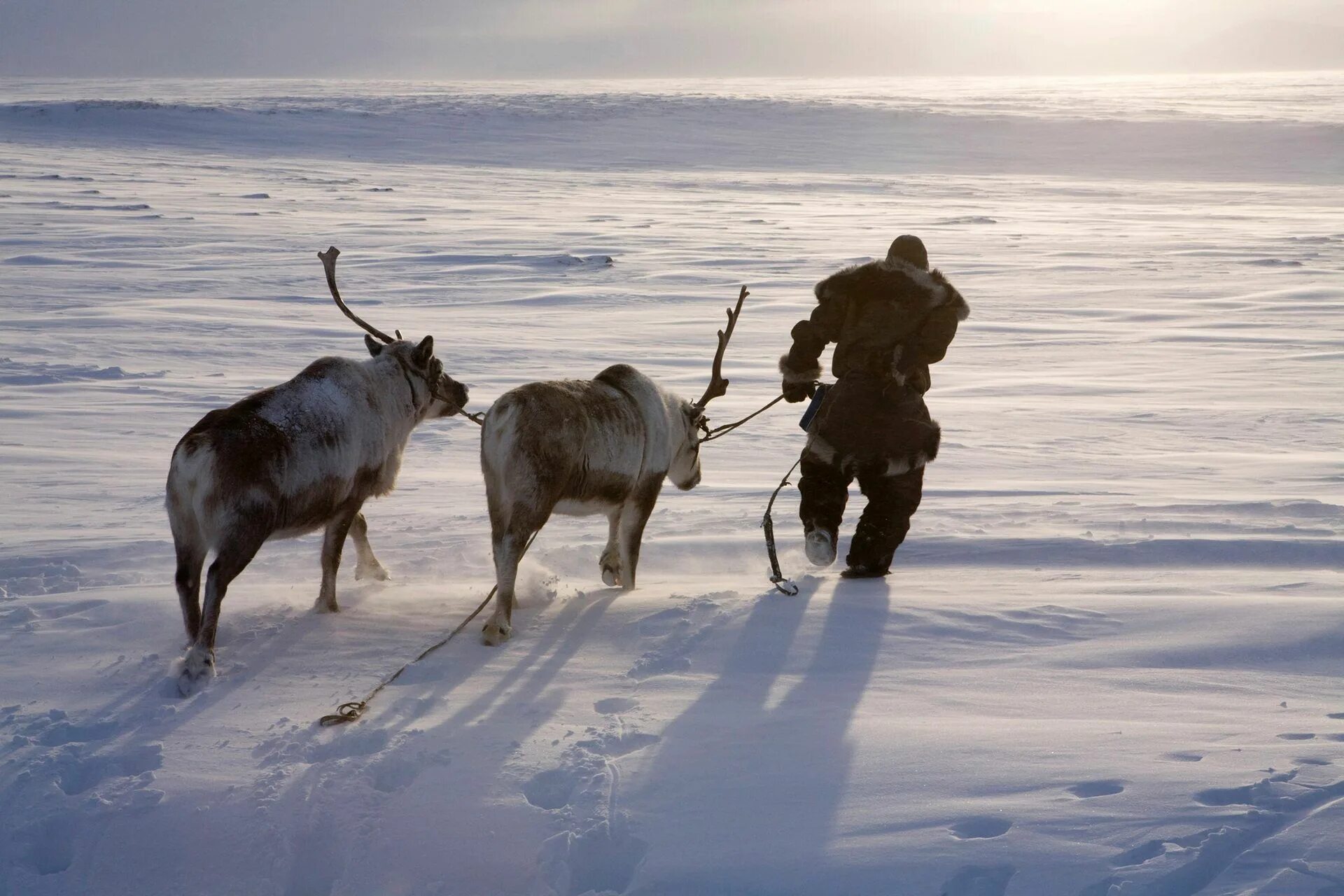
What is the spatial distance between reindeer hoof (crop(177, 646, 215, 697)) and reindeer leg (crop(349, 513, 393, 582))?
127 cm

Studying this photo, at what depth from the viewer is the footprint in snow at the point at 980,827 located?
301 centimetres

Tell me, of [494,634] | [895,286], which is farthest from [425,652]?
[895,286]

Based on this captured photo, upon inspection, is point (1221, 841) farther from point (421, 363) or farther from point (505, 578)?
point (421, 363)

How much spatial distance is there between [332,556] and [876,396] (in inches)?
94.7

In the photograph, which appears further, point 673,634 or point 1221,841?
point 673,634

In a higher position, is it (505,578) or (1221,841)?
(505,578)

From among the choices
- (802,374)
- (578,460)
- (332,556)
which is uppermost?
(802,374)

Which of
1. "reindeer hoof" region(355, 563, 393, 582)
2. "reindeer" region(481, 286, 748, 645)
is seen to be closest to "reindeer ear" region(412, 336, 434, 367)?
"reindeer" region(481, 286, 748, 645)

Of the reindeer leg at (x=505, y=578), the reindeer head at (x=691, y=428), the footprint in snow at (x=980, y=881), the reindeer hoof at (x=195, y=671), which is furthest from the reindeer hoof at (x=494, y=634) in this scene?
the footprint in snow at (x=980, y=881)

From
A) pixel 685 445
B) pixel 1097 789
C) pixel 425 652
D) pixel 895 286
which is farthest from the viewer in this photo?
pixel 685 445

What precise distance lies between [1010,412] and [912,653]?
5012 millimetres

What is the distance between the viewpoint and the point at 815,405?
5367mm

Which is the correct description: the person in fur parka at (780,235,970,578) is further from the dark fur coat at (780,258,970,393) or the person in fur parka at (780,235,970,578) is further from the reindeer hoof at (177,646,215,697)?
the reindeer hoof at (177,646,215,697)

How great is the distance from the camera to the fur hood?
502 cm
